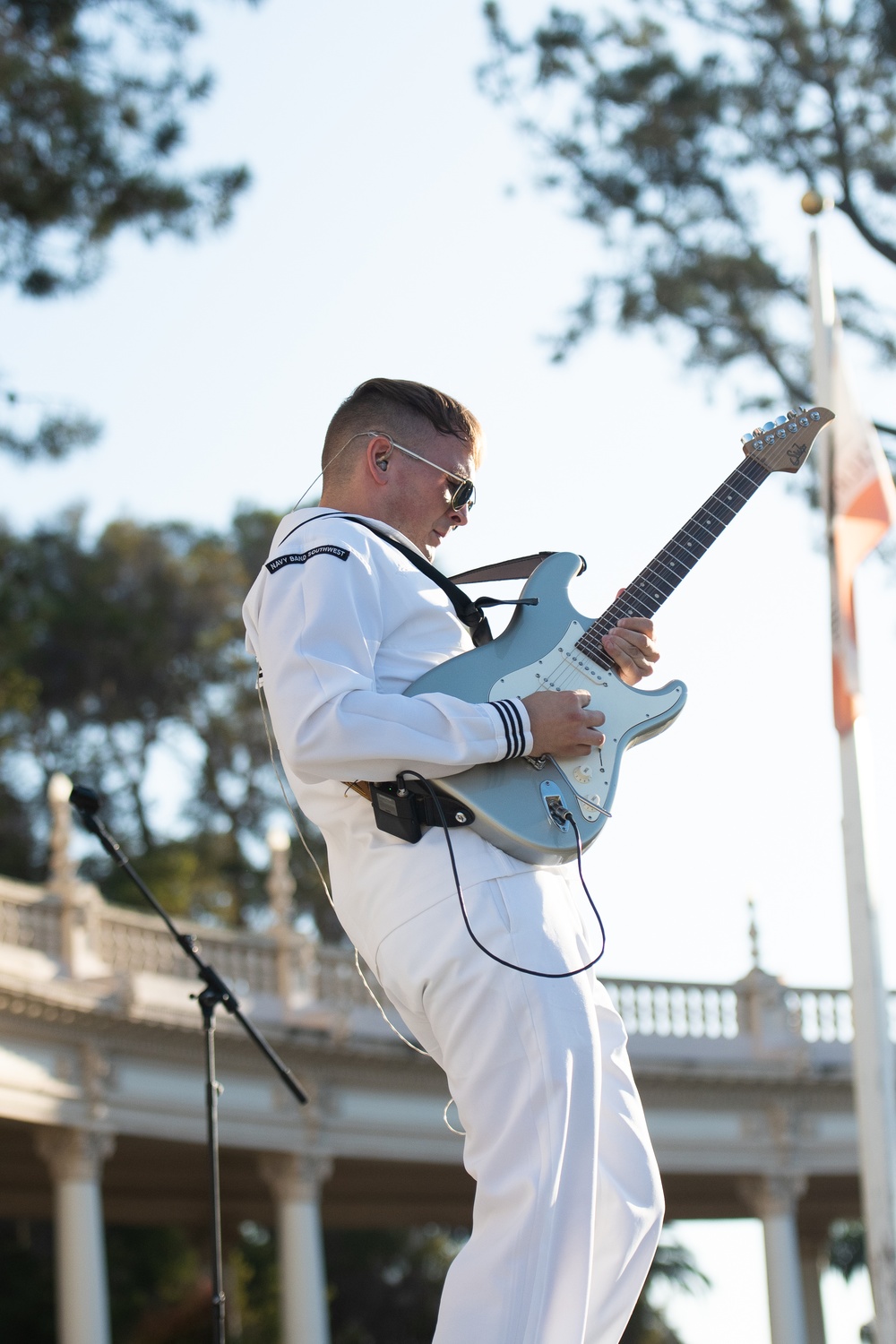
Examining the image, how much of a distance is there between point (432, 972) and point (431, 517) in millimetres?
881

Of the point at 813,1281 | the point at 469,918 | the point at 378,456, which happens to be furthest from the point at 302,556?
the point at 813,1281

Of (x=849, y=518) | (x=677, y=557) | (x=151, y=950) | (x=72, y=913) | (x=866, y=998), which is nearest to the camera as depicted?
(x=677, y=557)

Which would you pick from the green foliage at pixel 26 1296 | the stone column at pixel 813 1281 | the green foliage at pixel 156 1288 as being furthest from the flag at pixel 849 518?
the stone column at pixel 813 1281

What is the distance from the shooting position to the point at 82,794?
16.6ft

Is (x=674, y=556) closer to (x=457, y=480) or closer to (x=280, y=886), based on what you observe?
(x=457, y=480)

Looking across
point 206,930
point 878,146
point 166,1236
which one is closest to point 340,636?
point 878,146

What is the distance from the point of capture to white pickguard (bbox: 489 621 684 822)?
2.99 meters

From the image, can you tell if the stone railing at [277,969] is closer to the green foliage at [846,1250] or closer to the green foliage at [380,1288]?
the green foliage at [380,1288]

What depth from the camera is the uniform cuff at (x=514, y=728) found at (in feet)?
9.44

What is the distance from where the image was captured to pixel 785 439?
11.3ft

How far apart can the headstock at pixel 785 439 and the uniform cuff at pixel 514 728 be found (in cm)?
85

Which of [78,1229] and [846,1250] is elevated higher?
[846,1250]

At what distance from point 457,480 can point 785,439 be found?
2.22 ft

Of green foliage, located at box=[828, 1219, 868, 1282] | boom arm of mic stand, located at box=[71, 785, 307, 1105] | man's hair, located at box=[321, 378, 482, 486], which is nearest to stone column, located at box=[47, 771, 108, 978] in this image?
boom arm of mic stand, located at box=[71, 785, 307, 1105]
